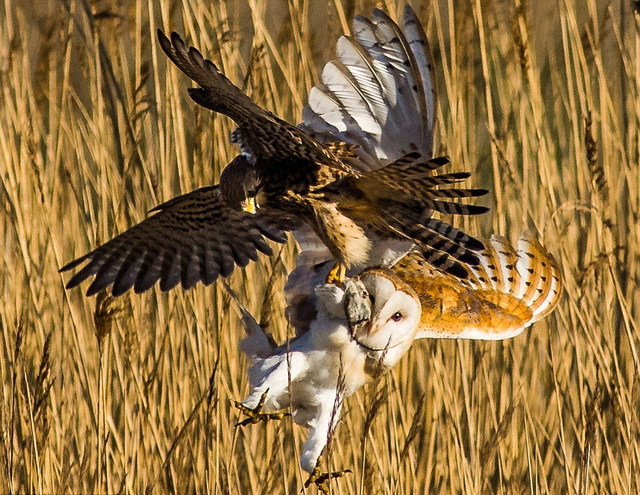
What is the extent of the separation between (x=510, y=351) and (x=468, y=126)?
0.59m

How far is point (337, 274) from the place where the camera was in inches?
86.8

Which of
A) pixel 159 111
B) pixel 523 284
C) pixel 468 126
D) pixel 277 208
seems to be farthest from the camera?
pixel 468 126

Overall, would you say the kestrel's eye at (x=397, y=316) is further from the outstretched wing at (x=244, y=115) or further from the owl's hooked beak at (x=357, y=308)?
the outstretched wing at (x=244, y=115)

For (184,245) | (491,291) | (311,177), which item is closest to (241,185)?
(311,177)

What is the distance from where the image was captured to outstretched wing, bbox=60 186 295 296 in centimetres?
250

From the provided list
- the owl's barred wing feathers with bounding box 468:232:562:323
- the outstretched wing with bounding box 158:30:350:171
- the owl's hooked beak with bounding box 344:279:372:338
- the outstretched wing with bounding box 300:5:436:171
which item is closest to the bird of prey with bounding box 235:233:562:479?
the owl's hooked beak with bounding box 344:279:372:338

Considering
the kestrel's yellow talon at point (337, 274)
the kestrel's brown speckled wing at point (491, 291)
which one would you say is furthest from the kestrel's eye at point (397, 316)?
the kestrel's yellow talon at point (337, 274)

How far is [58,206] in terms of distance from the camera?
9.75ft

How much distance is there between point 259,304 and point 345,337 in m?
1.10

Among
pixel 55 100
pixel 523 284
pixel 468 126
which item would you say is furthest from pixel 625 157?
pixel 55 100

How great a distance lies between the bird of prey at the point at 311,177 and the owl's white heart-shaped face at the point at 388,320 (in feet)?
0.91

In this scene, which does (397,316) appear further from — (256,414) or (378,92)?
(378,92)

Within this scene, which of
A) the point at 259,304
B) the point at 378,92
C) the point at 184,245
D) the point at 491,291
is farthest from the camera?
the point at 259,304

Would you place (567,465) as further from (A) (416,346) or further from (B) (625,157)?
(B) (625,157)
